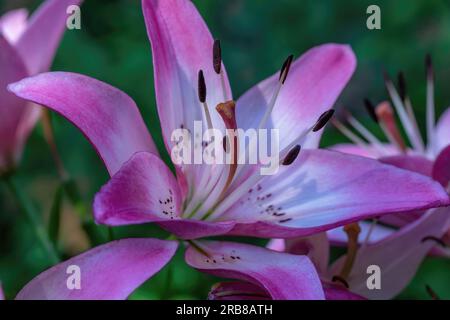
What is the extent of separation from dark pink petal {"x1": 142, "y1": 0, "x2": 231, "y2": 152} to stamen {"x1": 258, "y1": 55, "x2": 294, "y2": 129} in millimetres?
32

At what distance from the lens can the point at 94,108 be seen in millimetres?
568

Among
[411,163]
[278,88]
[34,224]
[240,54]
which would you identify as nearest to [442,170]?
[411,163]

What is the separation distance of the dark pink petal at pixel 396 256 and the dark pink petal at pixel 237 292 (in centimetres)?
11

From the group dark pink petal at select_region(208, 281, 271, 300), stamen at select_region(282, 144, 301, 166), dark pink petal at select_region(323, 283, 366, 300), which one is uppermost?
stamen at select_region(282, 144, 301, 166)

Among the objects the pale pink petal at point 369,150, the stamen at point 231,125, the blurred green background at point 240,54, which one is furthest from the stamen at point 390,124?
the blurred green background at point 240,54

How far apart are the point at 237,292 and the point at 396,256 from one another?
6.3 inches

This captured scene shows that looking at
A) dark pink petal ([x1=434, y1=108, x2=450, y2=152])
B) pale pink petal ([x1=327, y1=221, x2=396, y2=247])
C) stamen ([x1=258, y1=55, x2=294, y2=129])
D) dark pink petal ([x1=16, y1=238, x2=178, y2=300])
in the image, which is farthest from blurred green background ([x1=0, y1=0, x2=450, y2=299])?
dark pink petal ([x1=16, y1=238, x2=178, y2=300])

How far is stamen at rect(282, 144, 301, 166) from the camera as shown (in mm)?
618

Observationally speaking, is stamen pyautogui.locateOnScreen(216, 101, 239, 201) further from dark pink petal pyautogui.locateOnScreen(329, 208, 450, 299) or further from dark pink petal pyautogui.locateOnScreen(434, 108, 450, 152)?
dark pink petal pyautogui.locateOnScreen(434, 108, 450, 152)

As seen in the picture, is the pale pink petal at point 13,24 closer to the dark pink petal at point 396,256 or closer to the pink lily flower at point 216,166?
the pink lily flower at point 216,166

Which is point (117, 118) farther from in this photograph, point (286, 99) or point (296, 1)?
point (296, 1)

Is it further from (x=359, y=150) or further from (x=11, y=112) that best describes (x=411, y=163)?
(x=11, y=112)

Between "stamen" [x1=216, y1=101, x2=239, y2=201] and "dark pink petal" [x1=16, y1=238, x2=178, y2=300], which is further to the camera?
"stamen" [x1=216, y1=101, x2=239, y2=201]
